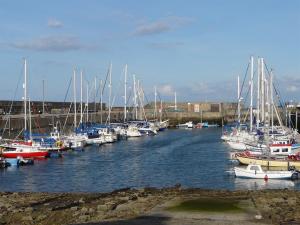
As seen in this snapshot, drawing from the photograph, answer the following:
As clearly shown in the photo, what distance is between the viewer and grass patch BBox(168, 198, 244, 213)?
22.0 m

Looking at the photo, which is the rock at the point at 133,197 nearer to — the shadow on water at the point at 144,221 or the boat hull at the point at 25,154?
the shadow on water at the point at 144,221

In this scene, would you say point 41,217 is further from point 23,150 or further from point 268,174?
point 23,150

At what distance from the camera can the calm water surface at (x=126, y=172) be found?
4143 cm

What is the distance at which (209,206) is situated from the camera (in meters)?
22.8

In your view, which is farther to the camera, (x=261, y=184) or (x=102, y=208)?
(x=261, y=184)

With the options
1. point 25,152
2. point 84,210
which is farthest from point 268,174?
point 25,152

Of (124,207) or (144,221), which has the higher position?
(144,221)

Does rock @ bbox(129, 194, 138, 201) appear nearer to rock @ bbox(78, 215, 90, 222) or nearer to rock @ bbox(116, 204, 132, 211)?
rock @ bbox(116, 204, 132, 211)

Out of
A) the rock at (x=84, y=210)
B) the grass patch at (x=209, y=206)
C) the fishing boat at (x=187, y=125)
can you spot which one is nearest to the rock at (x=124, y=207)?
the rock at (x=84, y=210)

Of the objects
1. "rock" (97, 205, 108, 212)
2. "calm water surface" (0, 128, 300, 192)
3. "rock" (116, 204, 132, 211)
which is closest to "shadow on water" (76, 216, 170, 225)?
"rock" (116, 204, 132, 211)

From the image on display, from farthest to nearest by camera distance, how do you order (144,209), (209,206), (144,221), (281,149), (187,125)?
(187,125)
(281,149)
(209,206)
(144,209)
(144,221)

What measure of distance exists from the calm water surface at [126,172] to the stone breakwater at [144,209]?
11810mm

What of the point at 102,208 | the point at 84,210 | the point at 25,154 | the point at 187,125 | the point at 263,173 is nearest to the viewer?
the point at 84,210

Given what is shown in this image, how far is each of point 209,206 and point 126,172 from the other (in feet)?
94.0
